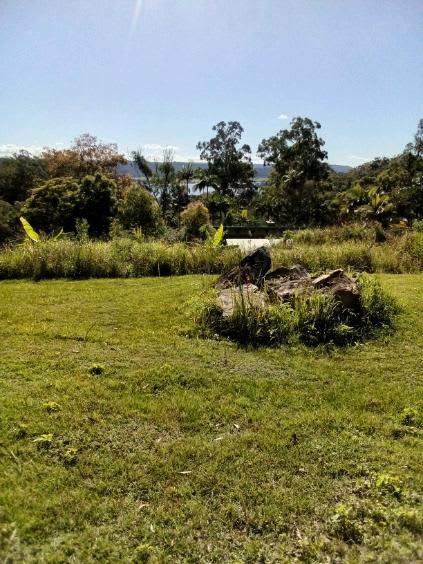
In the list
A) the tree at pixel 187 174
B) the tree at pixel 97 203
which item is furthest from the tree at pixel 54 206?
the tree at pixel 187 174

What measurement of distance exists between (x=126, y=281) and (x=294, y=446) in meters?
7.08

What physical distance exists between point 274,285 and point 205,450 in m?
4.12

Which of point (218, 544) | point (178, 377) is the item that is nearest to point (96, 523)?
point (218, 544)

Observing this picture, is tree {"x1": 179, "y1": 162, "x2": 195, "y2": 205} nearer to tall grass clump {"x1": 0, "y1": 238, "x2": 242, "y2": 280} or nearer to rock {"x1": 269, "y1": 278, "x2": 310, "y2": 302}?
tall grass clump {"x1": 0, "y1": 238, "x2": 242, "y2": 280}

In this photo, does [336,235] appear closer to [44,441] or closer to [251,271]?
[251,271]

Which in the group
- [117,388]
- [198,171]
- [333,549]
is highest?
[198,171]

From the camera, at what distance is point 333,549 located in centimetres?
245

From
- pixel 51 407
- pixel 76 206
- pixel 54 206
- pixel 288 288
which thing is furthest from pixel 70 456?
pixel 54 206

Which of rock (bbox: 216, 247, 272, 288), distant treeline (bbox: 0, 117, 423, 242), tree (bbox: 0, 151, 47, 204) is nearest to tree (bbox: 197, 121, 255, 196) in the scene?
distant treeline (bbox: 0, 117, 423, 242)

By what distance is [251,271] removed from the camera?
303 inches

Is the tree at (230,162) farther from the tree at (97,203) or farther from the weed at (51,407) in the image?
the weed at (51,407)

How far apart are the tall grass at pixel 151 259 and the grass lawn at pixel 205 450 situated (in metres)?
4.98

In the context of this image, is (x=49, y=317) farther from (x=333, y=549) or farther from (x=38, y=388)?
(x=333, y=549)

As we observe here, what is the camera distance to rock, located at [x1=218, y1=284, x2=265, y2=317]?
618 cm
